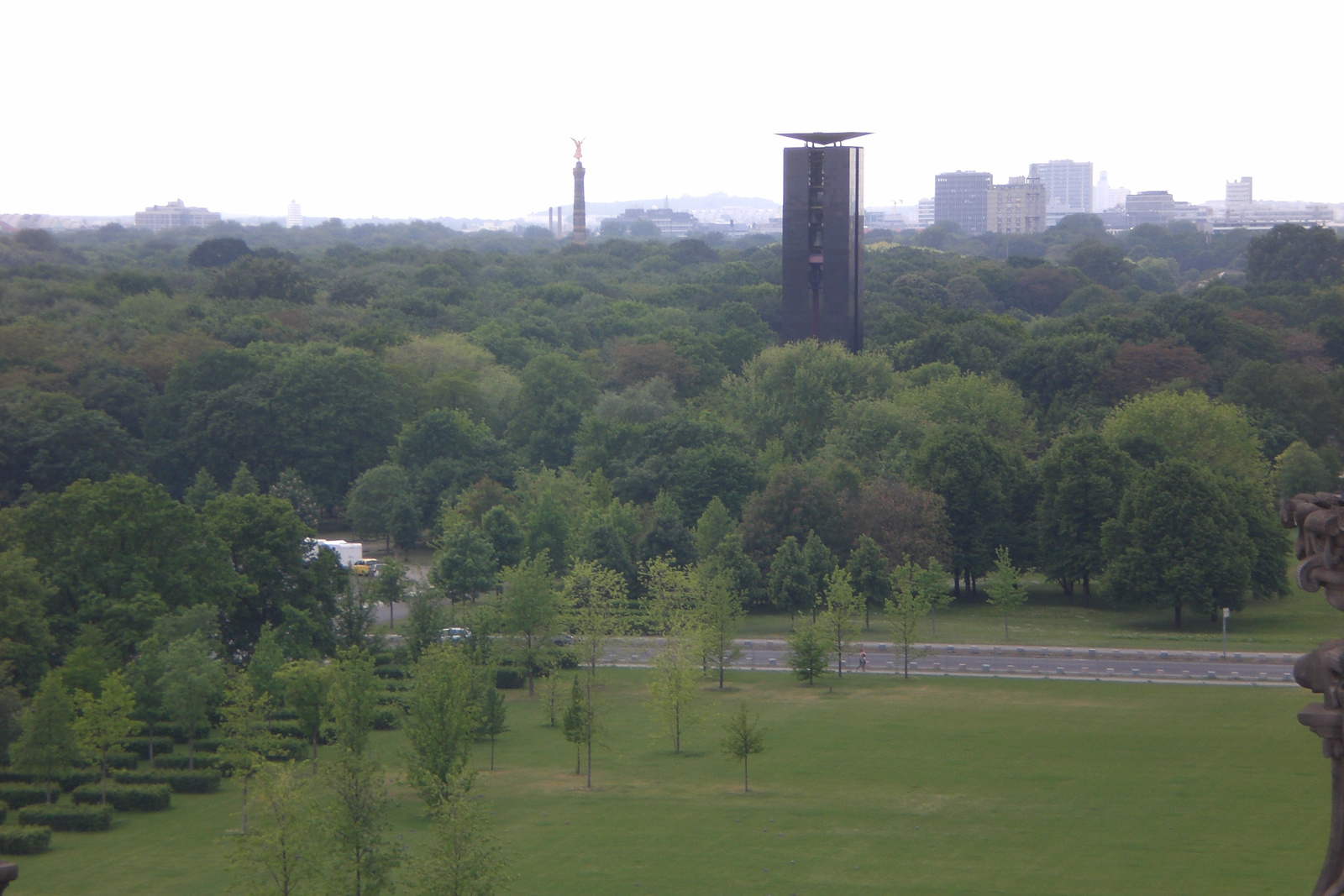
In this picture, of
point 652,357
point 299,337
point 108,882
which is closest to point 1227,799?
point 108,882

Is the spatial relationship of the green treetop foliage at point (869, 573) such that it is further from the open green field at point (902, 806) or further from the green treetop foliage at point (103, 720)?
the green treetop foliage at point (103, 720)

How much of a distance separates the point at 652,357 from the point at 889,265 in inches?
2389

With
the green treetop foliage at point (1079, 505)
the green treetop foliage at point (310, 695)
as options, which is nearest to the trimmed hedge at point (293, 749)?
the green treetop foliage at point (310, 695)

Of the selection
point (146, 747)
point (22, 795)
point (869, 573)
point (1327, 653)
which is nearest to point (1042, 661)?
point (869, 573)

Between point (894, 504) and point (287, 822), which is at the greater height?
point (894, 504)

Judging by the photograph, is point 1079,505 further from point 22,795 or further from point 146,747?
point 22,795

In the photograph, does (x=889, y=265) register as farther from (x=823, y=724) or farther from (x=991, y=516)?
(x=823, y=724)

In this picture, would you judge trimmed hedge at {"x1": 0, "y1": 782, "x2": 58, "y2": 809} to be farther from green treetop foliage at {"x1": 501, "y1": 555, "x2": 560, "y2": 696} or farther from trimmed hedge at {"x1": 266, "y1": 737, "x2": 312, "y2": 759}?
green treetop foliage at {"x1": 501, "y1": 555, "x2": 560, "y2": 696}

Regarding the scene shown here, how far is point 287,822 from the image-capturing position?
22281mm

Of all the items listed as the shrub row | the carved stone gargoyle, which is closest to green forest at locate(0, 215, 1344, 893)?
the shrub row

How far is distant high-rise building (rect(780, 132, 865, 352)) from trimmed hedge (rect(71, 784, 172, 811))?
50.8m

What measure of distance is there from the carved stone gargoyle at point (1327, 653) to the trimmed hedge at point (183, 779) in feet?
101

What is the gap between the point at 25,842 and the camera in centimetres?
2781

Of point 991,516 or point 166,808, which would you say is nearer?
point 166,808
